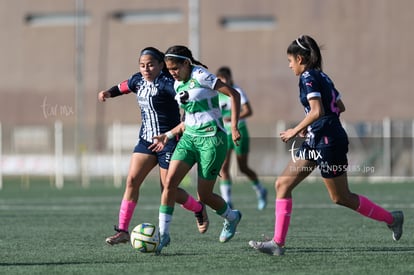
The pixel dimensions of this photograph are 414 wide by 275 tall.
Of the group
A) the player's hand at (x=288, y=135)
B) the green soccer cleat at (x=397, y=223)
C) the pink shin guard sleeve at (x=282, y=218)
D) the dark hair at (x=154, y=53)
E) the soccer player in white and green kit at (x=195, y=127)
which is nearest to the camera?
the player's hand at (x=288, y=135)

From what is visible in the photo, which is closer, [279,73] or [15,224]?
[15,224]

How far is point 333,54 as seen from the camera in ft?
119

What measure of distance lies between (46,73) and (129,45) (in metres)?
3.73

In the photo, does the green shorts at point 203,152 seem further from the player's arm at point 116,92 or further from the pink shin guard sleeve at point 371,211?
the pink shin guard sleeve at point 371,211

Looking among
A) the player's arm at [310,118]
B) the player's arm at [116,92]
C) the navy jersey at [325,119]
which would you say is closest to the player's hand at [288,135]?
the player's arm at [310,118]

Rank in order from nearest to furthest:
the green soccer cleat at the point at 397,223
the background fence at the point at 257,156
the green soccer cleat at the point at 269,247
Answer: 1. the green soccer cleat at the point at 269,247
2. the green soccer cleat at the point at 397,223
3. the background fence at the point at 257,156

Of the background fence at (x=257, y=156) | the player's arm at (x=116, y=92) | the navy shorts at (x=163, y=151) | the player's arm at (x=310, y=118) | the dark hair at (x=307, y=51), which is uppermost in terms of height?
the dark hair at (x=307, y=51)

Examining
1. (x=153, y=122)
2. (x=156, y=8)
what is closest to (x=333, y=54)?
(x=156, y=8)

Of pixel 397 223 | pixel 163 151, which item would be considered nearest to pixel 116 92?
pixel 163 151

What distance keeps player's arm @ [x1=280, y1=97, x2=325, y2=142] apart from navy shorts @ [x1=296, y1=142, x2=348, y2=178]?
431 millimetres

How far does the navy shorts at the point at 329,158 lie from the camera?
9.35 meters

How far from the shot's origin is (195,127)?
1002 cm

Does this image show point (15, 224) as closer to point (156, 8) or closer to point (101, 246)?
point (101, 246)

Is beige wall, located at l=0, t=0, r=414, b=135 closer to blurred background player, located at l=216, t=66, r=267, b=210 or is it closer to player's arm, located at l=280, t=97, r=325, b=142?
blurred background player, located at l=216, t=66, r=267, b=210
